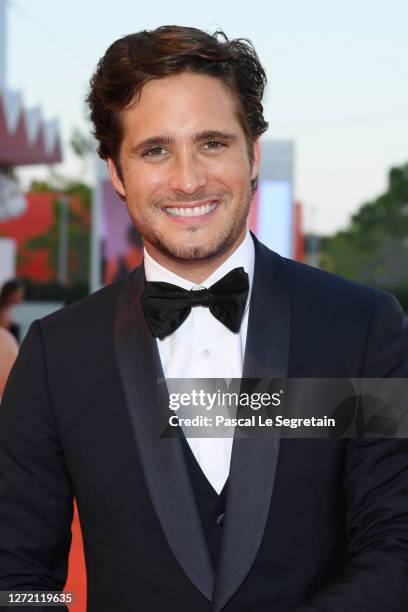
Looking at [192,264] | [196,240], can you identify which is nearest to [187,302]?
[192,264]

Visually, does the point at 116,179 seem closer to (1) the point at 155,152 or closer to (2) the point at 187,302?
(1) the point at 155,152

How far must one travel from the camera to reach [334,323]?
216 centimetres

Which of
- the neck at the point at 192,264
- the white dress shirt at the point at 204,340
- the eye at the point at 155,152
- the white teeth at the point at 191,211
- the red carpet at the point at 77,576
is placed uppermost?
the eye at the point at 155,152

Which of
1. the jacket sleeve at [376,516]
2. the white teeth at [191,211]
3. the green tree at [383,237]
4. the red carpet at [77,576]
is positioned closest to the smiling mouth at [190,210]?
the white teeth at [191,211]

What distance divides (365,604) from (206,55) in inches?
49.5

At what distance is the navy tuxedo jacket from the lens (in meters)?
2.00

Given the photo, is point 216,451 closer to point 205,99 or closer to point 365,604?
point 365,604

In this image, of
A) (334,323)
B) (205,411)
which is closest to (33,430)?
(205,411)

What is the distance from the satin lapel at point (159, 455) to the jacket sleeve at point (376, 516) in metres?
0.25

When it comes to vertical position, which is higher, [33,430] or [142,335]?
[142,335]

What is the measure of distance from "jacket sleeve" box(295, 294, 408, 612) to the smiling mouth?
0.46m

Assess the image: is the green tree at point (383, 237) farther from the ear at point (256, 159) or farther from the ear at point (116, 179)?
the ear at point (116, 179)

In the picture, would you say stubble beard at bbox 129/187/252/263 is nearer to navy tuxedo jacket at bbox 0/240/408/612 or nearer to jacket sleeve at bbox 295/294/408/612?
navy tuxedo jacket at bbox 0/240/408/612

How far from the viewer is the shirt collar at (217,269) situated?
2.33m
